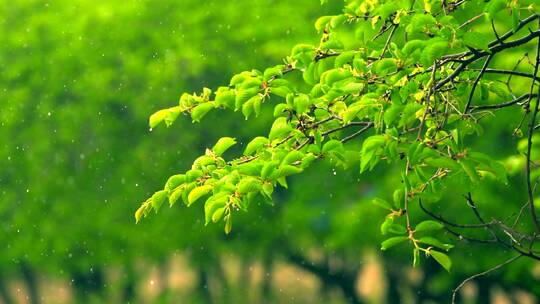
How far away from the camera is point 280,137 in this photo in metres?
5.14

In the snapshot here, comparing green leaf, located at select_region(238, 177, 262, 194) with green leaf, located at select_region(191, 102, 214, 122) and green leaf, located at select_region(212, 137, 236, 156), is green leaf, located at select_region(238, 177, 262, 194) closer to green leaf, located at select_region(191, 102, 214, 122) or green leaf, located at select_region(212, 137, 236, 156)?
green leaf, located at select_region(212, 137, 236, 156)

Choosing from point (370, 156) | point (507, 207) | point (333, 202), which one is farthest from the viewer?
point (333, 202)

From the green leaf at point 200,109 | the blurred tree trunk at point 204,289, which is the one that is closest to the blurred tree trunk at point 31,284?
the blurred tree trunk at point 204,289

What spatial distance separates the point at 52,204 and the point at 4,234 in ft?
2.64

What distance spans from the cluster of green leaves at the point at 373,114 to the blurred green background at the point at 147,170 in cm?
737

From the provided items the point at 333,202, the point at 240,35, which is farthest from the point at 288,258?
the point at 240,35

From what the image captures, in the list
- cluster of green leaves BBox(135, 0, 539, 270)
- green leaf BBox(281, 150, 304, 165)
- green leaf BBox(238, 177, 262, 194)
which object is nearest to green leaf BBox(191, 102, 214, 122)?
cluster of green leaves BBox(135, 0, 539, 270)

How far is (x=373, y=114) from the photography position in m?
5.16

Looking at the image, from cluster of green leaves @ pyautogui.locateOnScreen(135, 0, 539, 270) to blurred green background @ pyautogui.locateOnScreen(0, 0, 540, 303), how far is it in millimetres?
7375

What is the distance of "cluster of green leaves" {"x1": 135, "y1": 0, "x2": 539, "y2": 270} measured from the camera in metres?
4.44

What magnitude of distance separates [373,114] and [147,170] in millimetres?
8604

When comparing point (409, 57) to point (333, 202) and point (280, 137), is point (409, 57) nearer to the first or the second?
point (280, 137)

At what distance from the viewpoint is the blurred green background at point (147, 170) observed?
13.1 m

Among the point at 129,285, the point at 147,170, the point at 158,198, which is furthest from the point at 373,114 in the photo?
the point at 129,285
